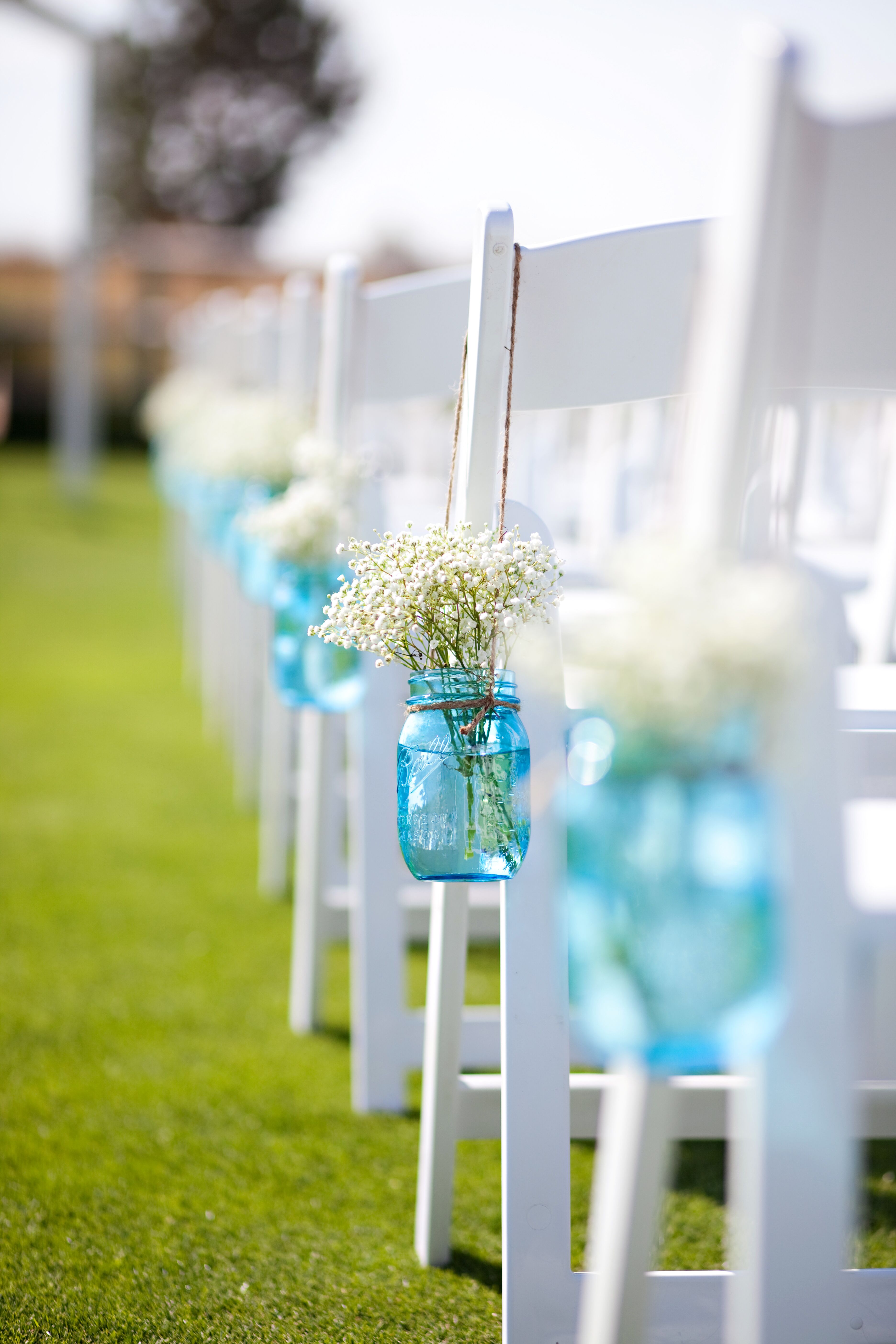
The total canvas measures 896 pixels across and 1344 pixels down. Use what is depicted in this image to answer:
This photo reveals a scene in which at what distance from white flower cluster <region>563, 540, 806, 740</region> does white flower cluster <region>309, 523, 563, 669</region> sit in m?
0.36

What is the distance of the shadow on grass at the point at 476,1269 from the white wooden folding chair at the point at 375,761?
0.30 metres

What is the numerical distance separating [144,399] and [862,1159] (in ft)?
52.7

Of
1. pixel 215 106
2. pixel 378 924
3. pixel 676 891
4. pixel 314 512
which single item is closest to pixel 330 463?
pixel 314 512

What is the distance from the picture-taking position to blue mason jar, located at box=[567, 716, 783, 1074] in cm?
78

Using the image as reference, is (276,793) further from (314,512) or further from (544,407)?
(544,407)

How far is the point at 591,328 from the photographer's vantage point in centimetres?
133

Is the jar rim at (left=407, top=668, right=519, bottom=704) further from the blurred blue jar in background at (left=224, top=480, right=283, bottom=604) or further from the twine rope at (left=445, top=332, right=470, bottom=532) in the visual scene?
the blurred blue jar in background at (left=224, top=480, right=283, bottom=604)

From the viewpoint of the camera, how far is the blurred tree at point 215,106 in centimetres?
2744

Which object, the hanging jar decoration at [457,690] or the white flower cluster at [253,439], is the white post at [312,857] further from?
the hanging jar decoration at [457,690]

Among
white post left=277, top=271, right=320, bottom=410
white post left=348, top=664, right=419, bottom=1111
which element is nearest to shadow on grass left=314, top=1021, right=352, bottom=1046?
white post left=348, top=664, right=419, bottom=1111

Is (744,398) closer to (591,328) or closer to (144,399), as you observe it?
(591,328)

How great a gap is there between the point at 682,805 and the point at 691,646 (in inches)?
4.0

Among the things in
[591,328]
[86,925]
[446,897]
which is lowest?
[86,925]

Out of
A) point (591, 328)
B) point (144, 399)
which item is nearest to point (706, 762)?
point (591, 328)
